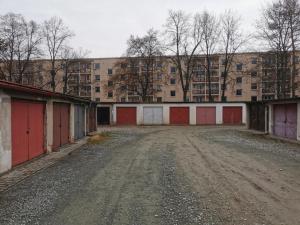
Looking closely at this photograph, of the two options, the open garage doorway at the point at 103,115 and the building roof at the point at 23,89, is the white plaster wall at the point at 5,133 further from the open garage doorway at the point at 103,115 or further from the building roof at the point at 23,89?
the open garage doorway at the point at 103,115

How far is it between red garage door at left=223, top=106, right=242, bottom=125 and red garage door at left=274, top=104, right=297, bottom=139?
15.1 metres

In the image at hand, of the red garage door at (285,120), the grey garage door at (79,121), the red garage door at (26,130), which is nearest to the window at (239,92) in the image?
the red garage door at (285,120)

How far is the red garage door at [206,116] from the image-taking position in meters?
36.5

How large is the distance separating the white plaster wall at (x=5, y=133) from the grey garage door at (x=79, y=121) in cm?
898

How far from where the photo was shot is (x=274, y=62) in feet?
107

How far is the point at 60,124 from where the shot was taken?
14.4 meters

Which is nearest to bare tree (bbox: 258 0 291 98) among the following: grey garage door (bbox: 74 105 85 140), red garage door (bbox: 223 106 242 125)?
red garage door (bbox: 223 106 242 125)

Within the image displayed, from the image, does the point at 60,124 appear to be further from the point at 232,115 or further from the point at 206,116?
the point at 232,115

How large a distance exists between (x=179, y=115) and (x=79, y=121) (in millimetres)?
19727

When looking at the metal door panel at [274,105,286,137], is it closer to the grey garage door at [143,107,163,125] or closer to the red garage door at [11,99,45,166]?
the red garage door at [11,99,45,166]

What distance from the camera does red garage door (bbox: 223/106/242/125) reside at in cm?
3662

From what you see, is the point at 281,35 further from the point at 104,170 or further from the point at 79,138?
the point at 104,170

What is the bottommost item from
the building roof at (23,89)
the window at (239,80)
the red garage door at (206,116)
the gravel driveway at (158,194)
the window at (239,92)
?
the gravel driveway at (158,194)

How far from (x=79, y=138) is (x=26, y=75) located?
72.6 ft
